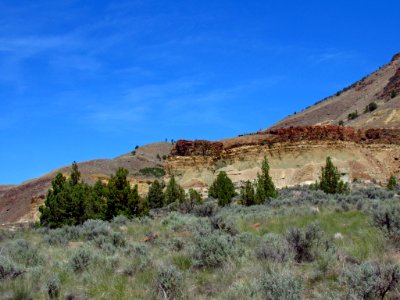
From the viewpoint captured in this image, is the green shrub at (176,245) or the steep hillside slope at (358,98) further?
the steep hillside slope at (358,98)

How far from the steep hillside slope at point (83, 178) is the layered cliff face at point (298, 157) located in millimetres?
7580

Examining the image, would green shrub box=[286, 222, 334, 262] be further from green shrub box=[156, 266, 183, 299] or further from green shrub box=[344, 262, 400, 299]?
green shrub box=[156, 266, 183, 299]

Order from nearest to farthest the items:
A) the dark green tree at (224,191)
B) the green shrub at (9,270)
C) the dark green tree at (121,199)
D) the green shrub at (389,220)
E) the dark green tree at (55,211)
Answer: the green shrub at (9,270), the green shrub at (389,220), the dark green tree at (121,199), the dark green tree at (55,211), the dark green tree at (224,191)

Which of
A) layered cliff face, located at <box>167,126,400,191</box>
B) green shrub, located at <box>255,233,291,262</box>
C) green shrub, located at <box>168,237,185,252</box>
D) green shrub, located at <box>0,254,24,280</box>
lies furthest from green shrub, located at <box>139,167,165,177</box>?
green shrub, located at <box>0,254,24,280</box>

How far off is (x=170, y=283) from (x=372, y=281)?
8.85 ft

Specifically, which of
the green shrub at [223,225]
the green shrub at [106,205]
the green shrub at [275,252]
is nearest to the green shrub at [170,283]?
the green shrub at [275,252]

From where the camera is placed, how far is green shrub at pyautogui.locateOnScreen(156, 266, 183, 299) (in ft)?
20.1

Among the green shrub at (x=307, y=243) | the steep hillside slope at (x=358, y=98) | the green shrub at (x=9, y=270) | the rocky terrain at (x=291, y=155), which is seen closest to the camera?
the green shrub at (x=9, y=270)

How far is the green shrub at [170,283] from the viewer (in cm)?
612

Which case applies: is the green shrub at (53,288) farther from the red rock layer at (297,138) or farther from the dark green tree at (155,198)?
the red rock layer at (297,138)

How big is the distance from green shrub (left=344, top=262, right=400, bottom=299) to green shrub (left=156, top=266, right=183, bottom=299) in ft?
7.42

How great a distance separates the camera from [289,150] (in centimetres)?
4616

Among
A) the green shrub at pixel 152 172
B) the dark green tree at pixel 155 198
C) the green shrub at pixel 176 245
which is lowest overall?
the green shrub at pixel 176 245

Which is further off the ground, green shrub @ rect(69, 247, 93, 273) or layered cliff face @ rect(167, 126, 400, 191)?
layered cliff face @ rect(167, 126, 400, 191)
